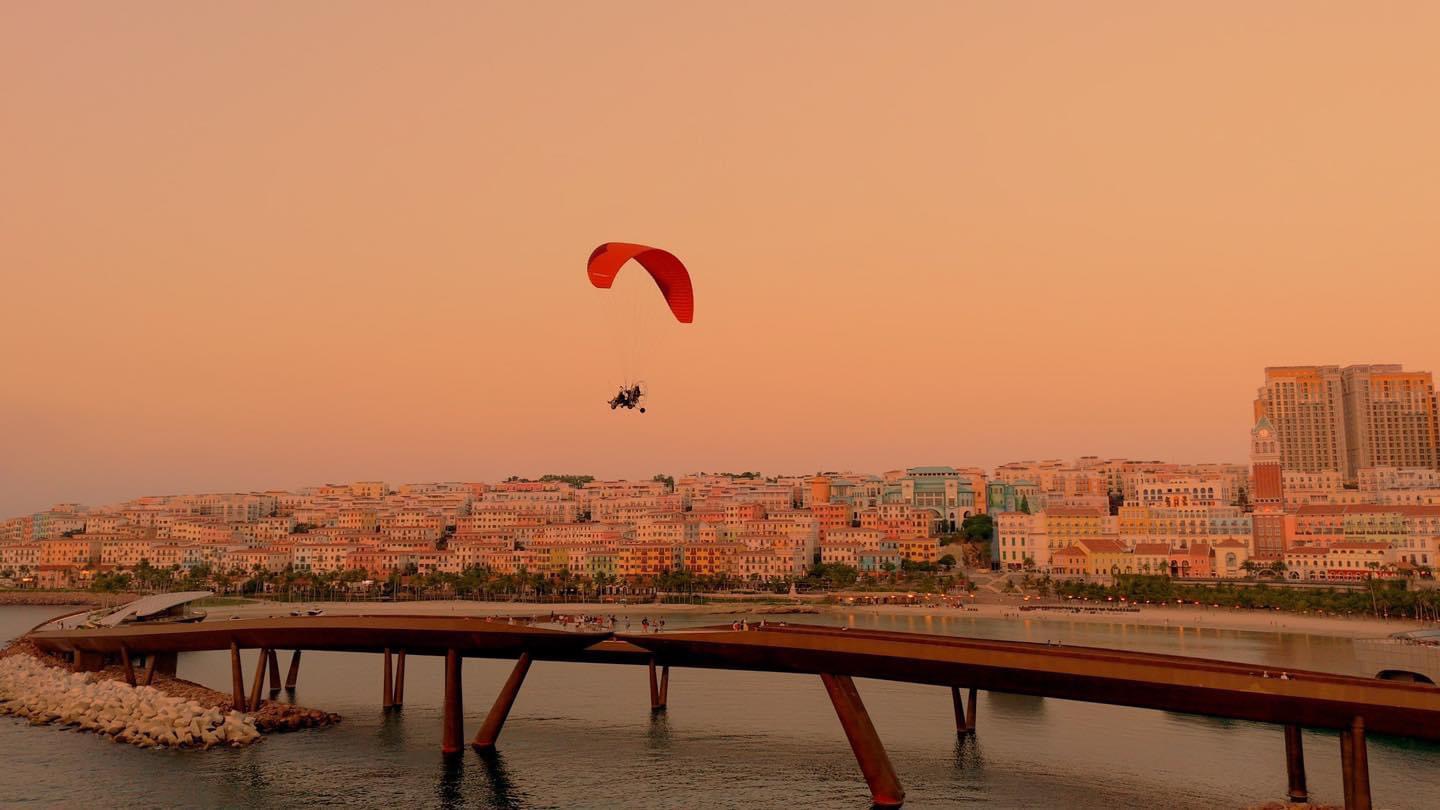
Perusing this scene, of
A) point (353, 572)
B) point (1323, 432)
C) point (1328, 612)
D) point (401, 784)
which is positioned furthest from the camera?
point (1323, 432)

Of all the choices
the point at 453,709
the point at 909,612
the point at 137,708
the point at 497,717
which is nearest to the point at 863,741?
the point at 497,717

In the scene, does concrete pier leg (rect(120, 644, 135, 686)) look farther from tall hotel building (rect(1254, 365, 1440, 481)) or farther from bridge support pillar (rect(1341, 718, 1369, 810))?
tall hotel building (rect(1254, 365, 1440, 481))

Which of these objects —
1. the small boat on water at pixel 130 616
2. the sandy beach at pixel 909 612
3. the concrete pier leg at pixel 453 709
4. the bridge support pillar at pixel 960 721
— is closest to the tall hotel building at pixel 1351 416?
the sandy beach at pixel 909 612

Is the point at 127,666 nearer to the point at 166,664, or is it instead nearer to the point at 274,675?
the point at 166,664

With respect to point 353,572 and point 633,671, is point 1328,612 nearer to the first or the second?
point 633,671

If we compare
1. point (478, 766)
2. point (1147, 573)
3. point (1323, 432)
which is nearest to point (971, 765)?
point (478, 766)

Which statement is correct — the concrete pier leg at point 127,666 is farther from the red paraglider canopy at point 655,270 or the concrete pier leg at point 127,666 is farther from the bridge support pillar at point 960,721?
the bridge support pillar at point 960,721
